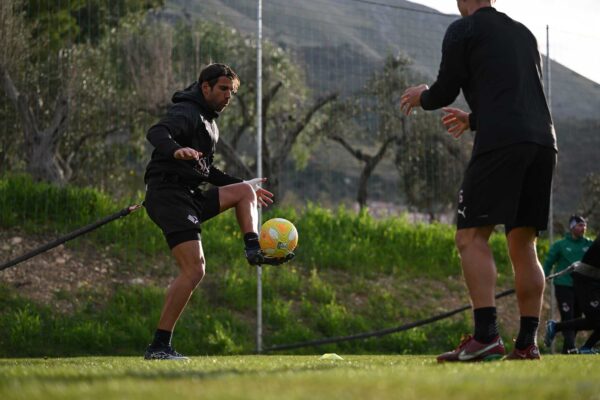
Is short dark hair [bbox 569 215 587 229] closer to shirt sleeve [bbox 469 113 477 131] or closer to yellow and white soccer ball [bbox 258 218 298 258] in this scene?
yellow and white soccer ball [bbox 258 218 298 258]

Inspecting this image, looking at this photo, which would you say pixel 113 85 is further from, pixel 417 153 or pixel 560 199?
pixel 560 199

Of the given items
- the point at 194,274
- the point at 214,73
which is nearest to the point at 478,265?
the point at 194,274

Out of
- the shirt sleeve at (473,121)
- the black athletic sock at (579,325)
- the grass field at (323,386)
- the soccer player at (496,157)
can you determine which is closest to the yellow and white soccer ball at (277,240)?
the soccer player at (496,157)

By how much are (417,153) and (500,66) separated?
11.0m

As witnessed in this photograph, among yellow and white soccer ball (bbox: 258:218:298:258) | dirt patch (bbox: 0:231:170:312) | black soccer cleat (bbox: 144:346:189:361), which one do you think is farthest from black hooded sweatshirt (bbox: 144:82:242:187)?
dirt patch (bbox: 0:231:170:312)

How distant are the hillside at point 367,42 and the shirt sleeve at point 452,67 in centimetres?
818

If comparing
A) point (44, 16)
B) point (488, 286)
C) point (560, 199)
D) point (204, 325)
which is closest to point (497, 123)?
point (488, 286)

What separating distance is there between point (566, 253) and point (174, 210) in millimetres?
7518

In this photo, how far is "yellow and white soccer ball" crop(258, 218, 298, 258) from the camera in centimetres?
721

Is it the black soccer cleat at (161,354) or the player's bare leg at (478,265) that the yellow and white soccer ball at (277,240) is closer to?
the black soccer cleat at (161,354)

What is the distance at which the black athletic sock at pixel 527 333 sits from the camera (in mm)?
5672

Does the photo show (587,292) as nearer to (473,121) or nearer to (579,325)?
(579,325)

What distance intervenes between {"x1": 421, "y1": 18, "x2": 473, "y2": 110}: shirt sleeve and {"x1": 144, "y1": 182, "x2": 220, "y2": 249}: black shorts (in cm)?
195

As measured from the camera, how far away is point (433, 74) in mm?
16484
